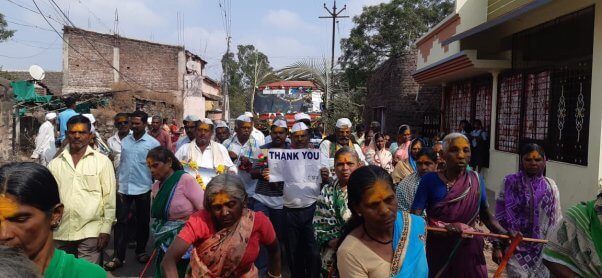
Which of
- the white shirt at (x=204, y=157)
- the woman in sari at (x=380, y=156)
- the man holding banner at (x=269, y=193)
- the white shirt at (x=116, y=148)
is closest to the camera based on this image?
the man holding banner at (x=269, y=193)

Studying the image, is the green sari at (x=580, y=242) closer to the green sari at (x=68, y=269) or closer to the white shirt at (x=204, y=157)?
the green sari at (x=68, y=269)

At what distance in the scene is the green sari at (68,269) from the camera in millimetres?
1986

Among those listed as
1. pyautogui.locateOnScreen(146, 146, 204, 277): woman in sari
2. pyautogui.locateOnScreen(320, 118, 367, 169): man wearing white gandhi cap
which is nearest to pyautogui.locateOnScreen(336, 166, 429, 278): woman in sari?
pyautogui.locateOnScreen(146, 146, 204, 277): woman in sari

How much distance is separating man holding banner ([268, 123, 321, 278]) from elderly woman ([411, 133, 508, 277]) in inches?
64.1

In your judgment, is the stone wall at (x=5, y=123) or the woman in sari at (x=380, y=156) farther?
the stone wall at (x=5, y=123)

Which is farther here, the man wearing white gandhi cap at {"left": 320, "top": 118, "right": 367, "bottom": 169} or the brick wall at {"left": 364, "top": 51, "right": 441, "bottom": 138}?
the brick wall at {"left": 364, "top": 51, "right": 441, "bottom": 138}

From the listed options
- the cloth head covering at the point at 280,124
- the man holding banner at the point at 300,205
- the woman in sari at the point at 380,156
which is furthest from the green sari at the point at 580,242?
the woman in sari at the point at 380,156

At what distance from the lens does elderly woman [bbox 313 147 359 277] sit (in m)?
3.96

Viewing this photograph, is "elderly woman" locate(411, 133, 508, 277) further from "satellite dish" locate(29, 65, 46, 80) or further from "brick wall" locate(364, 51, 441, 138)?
"satellite dish" locate(29, 65, 46, 80)

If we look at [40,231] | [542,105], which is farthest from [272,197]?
[542,105]

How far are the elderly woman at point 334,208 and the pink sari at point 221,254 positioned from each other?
0.87 meters

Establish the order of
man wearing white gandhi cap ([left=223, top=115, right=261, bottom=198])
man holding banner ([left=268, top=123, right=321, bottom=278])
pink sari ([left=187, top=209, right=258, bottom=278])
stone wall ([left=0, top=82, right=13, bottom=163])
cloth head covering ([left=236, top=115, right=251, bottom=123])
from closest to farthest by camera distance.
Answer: pink sari ([left=187, top=209, right=258, bottom=278]) < man holding banner ([left=268, top=123, right=321, bottom=278]) < man wearing white gandhi cap ([left=223, top=115, right=261, bottom=198]) < cloth head covering ([left=236, top=115, right=251, bottom=123]) < stone wall ([left=0, top=82, right=13, bottom=163])

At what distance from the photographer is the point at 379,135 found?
9.23 metres

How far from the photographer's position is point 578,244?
7.81 ft
